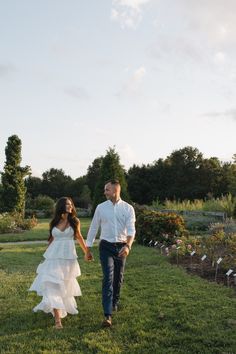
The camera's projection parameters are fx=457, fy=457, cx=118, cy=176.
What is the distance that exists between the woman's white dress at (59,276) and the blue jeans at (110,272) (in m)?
0.48

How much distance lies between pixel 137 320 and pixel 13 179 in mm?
22628

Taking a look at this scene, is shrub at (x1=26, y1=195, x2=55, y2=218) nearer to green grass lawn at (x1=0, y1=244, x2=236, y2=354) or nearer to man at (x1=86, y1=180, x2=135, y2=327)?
green grass lawn at (x1=0, y1=244, x2=236, y2=354)

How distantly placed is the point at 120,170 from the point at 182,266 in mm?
10184

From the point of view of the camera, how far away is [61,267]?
20.0ft

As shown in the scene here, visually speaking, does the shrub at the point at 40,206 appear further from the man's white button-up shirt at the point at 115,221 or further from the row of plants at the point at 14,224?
the man's white button-up shirt at the point at 115,221

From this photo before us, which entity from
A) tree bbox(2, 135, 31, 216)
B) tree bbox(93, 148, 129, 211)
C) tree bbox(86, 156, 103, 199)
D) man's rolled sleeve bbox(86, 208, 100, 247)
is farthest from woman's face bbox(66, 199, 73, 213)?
tree bbox(86, 156, 103, 199)

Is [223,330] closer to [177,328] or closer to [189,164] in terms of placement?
[177,328]

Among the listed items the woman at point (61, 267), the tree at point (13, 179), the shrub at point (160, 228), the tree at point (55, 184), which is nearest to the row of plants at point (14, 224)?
the tree at point (13, 179)

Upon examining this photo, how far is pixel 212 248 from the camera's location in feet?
34.8

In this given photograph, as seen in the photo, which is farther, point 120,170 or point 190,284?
point 120,170

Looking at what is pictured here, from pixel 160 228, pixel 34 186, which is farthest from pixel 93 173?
pixel 160 228

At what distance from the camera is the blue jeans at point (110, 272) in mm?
5729

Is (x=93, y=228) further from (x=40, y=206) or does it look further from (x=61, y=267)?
(x=40, y=206)

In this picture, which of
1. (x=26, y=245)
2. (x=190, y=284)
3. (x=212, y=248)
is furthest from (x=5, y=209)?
(x=190, y=284)
